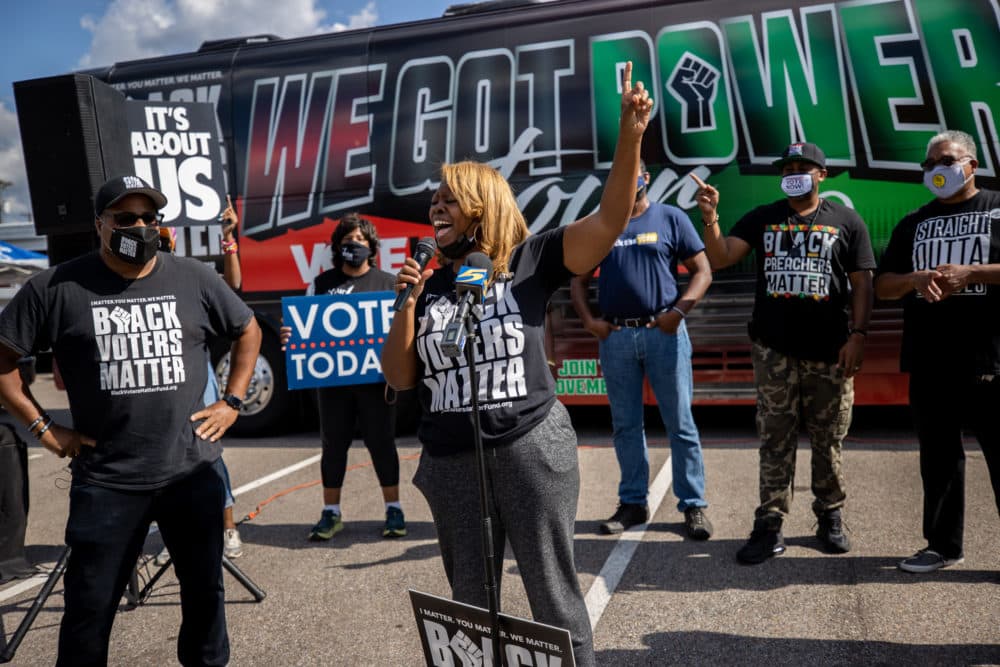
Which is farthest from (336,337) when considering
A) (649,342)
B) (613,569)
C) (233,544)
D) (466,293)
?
(466,293)

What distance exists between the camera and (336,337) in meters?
5.02

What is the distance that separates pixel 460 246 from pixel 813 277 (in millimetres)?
2343

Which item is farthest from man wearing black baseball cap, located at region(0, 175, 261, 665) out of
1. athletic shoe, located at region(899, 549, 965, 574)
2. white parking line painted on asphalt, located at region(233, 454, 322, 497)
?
white parking line painted on asphalt, located at region(233, 454, 322, 497)

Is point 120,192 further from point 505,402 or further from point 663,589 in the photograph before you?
point 663,589

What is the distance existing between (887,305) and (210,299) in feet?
17.2

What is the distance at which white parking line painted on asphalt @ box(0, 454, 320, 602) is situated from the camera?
4.39 m

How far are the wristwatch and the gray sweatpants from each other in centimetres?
104

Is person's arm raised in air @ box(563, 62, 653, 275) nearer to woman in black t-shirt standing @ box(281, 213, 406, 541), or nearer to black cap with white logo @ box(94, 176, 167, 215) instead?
black cap with white logo @ box(94, 176, 167, 215)

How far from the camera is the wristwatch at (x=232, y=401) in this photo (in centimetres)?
299

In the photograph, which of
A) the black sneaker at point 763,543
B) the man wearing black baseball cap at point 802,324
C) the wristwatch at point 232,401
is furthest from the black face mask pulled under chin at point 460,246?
the black sneaker at point 763,543

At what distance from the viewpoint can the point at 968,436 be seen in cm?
675

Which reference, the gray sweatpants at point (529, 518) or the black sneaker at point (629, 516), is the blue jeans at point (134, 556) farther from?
the black sneaker at point (629, 516)

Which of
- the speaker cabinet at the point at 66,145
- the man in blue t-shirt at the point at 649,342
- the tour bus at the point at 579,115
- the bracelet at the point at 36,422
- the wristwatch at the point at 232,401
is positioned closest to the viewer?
the bracelet at the point at 36,422

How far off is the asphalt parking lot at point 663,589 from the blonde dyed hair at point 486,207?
177cm
